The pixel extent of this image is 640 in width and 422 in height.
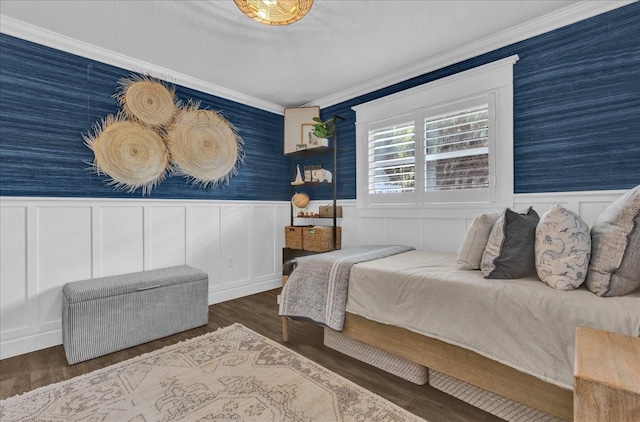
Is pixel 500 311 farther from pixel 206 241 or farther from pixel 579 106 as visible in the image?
pixel 206 241

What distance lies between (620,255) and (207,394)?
2116mm

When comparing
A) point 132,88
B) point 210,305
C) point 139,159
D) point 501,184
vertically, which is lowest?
point 210,305

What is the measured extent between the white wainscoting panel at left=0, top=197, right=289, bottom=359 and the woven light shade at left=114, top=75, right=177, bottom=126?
821 mm

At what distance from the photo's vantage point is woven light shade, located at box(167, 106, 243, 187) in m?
3.14

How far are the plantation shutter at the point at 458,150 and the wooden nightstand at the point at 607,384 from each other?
1.82 metres

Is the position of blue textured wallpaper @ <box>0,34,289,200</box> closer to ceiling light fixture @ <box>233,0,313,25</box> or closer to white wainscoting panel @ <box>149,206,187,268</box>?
white wainscoting panel @ <box>149,206,187,268</box>

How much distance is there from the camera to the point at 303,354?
2.18 metres

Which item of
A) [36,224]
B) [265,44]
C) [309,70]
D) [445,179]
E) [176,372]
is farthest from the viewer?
[309,70]

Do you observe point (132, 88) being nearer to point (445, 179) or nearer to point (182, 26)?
point (182, 26)

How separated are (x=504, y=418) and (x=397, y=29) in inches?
102

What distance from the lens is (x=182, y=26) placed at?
231 centimetres

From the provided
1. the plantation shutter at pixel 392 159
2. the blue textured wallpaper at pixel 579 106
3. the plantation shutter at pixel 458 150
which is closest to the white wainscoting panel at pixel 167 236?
the plantation shutter at pixel 392 159

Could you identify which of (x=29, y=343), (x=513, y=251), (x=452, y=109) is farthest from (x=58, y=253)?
(x=452, y=109)

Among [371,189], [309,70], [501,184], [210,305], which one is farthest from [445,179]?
[210,305]
